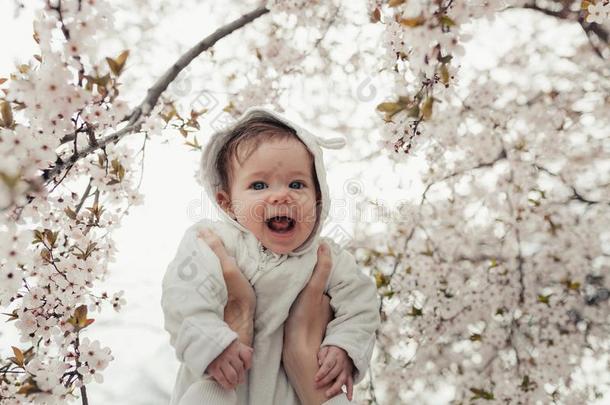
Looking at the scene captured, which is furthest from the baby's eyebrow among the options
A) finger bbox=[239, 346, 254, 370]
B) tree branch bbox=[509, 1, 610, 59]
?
tree branch bbox=[509, 1, 610, 59]

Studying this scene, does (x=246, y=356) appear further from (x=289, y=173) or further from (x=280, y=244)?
(x=289, y=173)

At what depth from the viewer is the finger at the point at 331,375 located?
1253 millimetres

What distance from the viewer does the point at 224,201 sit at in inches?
56.8

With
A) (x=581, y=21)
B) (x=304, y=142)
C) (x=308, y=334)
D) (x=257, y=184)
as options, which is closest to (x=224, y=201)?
(x=257, y=184)

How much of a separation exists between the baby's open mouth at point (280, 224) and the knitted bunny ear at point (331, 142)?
252 mm

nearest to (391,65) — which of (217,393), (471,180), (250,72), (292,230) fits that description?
(292,230)

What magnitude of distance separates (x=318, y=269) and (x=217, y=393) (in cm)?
40

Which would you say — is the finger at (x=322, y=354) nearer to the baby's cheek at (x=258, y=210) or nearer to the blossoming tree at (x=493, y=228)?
the baby's cheek at (x=258, y=210)

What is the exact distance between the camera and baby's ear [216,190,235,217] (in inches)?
56.3

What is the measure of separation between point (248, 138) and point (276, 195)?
197 millimetres

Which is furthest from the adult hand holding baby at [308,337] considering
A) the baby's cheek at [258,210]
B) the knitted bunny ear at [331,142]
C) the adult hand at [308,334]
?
the knitted bunny ear at [331,142]

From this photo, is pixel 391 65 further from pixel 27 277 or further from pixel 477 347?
pixel 477 347

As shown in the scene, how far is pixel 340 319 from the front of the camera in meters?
1.36

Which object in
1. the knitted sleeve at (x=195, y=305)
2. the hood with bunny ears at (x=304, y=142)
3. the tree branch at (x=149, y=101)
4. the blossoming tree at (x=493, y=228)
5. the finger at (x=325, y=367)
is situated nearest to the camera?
the tree branch at (x=149, y=101)
